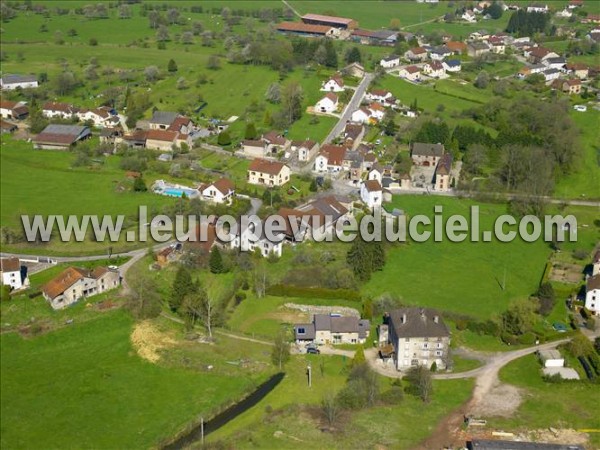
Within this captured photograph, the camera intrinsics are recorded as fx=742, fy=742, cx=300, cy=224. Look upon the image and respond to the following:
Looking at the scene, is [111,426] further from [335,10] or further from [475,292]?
[335,10]

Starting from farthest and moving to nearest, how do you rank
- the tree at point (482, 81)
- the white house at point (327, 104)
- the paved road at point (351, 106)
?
1. the tree at point (482, 81)
2. the white house at point (327, 104)
3. the paved road at point (351, 106)

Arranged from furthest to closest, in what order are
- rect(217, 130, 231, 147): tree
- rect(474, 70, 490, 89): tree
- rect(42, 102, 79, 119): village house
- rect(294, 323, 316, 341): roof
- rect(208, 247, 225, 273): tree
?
1. rect(474, 70, 490, 89): tree
2. rect(42, 102, 79, 119): village house
3. rect(217, 130, 231, 147): tree
4. rect(208, 247, 225, 273): tree
5. rect(294, 323, 316, 341): roof

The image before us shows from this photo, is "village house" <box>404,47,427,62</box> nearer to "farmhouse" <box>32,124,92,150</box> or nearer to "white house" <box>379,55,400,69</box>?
"white house" <box>379,55,400,69</box>

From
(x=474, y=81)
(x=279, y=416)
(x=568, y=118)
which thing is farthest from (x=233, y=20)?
(x=279, y=416)

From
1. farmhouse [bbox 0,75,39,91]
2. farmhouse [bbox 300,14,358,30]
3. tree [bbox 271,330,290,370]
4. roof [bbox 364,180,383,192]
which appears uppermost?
farmhouse [bbox 300,14,358,30]

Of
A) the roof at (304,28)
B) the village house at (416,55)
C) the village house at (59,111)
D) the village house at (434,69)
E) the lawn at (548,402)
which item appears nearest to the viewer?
the lawn at (548,402)

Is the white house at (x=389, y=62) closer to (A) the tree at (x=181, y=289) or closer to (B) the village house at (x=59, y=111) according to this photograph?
(B) the village house at (x=59, y=111)

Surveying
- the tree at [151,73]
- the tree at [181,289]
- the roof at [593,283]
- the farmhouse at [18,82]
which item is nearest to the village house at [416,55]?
the tree at [151,73]

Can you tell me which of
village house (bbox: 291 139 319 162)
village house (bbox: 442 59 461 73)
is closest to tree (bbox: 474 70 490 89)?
village house (bbox: 442 59 461 73)

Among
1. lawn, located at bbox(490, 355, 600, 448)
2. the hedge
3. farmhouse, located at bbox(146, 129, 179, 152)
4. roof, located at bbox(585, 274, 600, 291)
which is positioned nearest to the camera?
lawn, located at bbox(490, 355, 600, 448)
